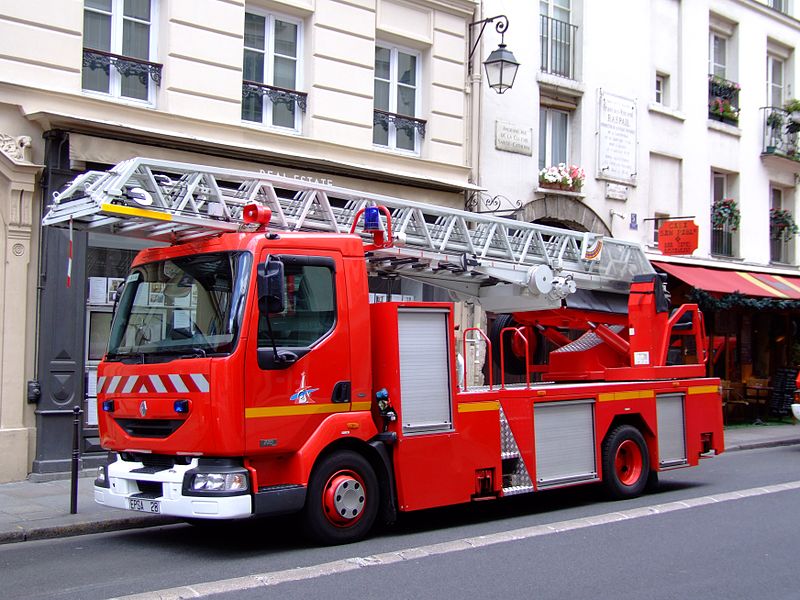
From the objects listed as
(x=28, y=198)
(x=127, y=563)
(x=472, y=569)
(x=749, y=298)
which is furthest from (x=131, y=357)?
(x=749, y=298)

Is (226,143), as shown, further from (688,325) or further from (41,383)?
(688,325)

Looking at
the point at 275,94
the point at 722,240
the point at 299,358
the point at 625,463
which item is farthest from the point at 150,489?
the point at 722,240

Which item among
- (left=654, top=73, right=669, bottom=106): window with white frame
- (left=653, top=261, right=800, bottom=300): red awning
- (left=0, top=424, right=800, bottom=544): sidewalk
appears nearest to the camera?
(left=0, top=424, right=800, bottom=544): sidewalk

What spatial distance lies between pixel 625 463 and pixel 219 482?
18.1ft

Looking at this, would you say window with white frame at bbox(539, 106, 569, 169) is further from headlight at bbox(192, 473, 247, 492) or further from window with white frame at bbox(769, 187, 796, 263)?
headlight at bbox(192, 473, 247, 492)

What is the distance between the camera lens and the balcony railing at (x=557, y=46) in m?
17.9

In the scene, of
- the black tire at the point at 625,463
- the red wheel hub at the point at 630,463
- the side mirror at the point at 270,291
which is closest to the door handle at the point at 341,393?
the side mirror at the point at 270,291

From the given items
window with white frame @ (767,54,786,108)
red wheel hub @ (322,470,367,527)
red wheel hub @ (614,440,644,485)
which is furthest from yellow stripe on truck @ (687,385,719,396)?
window with white frame @ (767,54,786,108)

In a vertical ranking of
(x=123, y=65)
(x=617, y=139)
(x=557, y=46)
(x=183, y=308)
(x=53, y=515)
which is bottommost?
(x=53, y=515)

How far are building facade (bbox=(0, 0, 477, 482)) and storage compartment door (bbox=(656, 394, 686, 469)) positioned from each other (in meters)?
5.62

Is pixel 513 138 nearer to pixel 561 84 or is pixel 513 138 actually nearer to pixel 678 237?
pixel 561 84

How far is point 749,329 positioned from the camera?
73.1 ft

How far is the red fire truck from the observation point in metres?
7.43

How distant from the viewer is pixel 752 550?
25.8 feet
